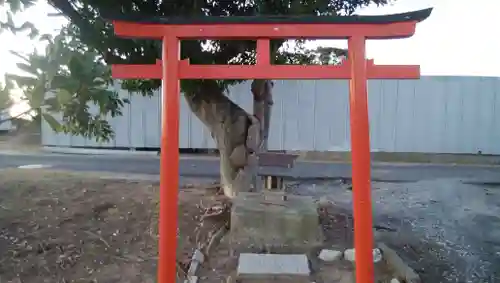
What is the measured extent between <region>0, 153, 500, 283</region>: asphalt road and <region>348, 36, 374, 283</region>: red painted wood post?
1.88m

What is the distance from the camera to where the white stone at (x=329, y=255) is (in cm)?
513

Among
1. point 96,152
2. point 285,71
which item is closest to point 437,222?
point 285,71

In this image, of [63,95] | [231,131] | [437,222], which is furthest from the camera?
[437,222]

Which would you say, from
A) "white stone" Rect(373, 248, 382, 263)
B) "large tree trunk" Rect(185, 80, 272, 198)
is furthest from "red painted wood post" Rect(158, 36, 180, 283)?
"large tree trunk" Rect(185, 80, 272, 198)

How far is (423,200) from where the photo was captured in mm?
8719

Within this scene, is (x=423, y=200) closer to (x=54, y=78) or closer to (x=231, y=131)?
(x=231, y=131)

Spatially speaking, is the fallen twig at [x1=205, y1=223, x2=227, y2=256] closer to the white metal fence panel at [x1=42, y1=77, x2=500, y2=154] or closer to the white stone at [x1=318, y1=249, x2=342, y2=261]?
the white stone at [x1=318, y1=249, x2=342, y2=261]

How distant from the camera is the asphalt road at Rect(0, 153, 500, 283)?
216 inches

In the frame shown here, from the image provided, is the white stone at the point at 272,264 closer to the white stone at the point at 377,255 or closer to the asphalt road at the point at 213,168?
the white stone at the point at 377,255

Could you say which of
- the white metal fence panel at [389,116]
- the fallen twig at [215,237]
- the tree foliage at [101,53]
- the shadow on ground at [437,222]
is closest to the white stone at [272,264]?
the fallen twig at [215,237]

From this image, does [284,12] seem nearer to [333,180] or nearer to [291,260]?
[291,260]

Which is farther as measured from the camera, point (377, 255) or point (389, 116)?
point (389, 116)

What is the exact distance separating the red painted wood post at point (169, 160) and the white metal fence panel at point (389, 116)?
454 inches

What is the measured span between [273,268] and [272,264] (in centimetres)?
12
